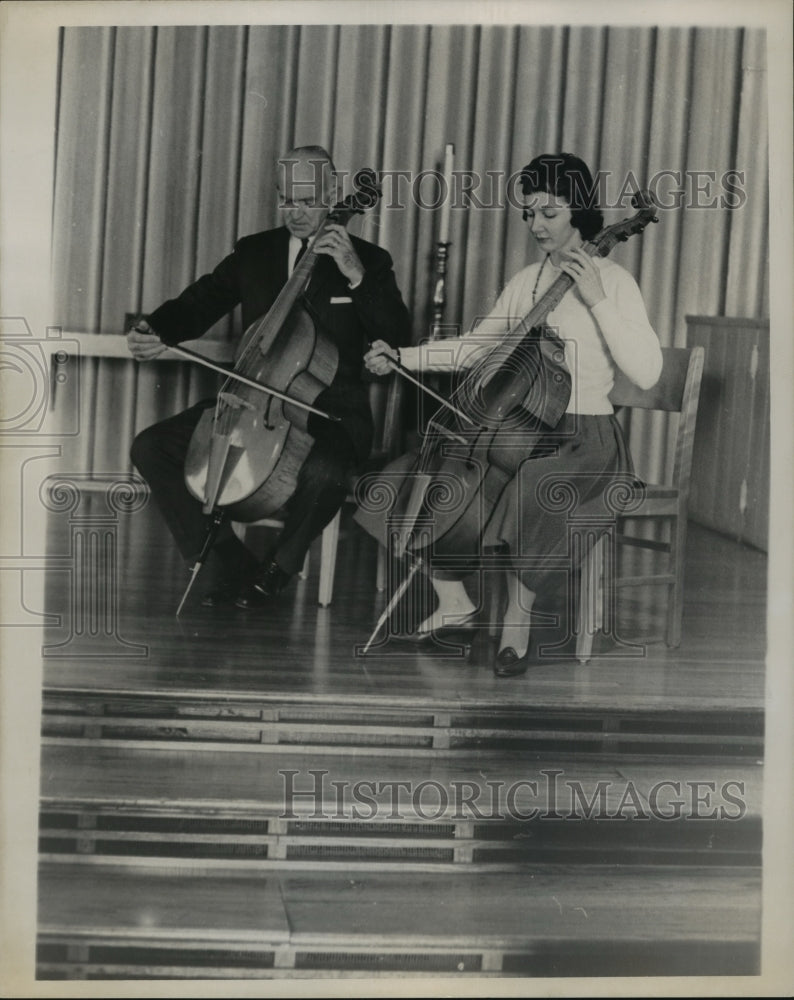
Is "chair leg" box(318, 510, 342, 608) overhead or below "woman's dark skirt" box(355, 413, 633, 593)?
below

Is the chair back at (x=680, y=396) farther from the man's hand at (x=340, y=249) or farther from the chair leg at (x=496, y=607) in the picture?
the man's hand at (x=340, y=249)

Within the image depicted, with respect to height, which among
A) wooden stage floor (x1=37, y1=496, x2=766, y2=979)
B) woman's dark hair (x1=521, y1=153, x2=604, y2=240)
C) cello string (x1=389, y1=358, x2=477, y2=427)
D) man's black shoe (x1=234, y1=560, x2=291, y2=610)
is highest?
woman's dark hair (x1=521, y1=153, x2=604, y2=240)

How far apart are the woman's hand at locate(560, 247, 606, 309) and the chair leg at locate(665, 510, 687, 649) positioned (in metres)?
0.64

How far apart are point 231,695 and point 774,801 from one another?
1321 millimetres

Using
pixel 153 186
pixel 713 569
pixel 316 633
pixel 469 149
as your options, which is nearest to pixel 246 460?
pixel 316 633

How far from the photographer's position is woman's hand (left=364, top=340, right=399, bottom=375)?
3258 millimetres

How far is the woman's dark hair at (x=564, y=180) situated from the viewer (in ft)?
10.2

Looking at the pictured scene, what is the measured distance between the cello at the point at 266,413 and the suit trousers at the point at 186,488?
2 cm

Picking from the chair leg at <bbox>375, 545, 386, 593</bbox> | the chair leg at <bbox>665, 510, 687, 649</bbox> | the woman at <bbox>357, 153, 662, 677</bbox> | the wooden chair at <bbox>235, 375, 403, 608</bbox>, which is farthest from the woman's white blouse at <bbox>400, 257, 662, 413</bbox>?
the chair leg at <bbox>375, 545, 386, 593</bbox>

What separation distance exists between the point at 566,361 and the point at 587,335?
0.08m

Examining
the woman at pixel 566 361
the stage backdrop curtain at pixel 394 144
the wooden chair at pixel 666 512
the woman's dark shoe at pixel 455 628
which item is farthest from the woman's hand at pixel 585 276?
the woman's dark shoe at pixel 455 628

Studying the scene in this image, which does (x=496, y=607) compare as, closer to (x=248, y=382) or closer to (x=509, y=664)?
(x=509, y=664)

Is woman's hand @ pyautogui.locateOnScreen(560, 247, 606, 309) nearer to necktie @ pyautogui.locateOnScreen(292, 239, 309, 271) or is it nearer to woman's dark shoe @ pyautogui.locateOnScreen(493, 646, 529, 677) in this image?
necktie @ pyautogui.locateOnScreen(292, 239, 309, 271)

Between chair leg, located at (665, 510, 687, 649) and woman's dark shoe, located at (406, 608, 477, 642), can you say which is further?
chair leg, located at (665, 510, 687, 649)
